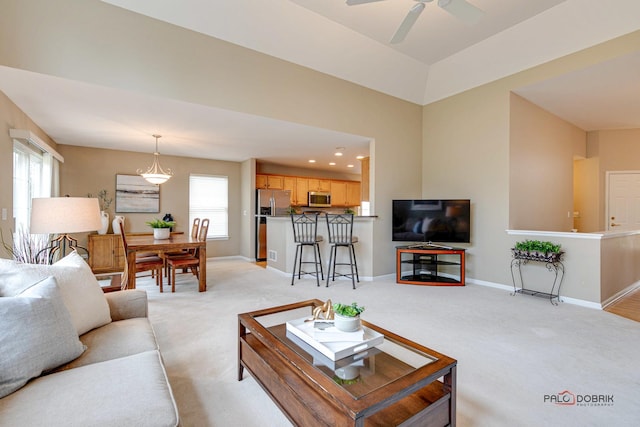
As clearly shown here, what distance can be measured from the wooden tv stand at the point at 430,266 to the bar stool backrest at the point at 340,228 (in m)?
0.86

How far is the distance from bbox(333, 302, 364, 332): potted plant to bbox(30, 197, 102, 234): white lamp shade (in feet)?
7.09

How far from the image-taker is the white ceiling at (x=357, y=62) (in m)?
3.21

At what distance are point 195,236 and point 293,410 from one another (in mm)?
4159

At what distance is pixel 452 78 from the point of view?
4766 millimetres

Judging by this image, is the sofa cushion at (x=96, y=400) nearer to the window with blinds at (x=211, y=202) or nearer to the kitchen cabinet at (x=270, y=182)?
the window with blinds at (x=211, y=202)

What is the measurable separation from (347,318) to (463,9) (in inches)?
113

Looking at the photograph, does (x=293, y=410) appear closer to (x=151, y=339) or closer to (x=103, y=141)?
(x=151, y=339)

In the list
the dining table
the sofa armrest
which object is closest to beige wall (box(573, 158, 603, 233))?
the dining table

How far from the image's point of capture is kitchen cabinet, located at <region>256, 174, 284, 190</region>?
7043mm

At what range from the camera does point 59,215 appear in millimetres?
2311

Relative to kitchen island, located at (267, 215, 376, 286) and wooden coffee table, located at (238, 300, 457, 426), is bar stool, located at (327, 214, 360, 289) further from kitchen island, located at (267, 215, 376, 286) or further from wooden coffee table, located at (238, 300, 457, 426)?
wooden coffee table, located at (238, 300, 457, 426)

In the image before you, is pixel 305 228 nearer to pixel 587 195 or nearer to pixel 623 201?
pixel 587 195

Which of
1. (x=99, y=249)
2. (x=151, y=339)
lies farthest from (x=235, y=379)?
(x=99, y=249)

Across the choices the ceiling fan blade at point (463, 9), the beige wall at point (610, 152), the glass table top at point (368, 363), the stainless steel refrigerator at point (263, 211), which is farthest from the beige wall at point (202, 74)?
the beige wall at point (610, 152)
